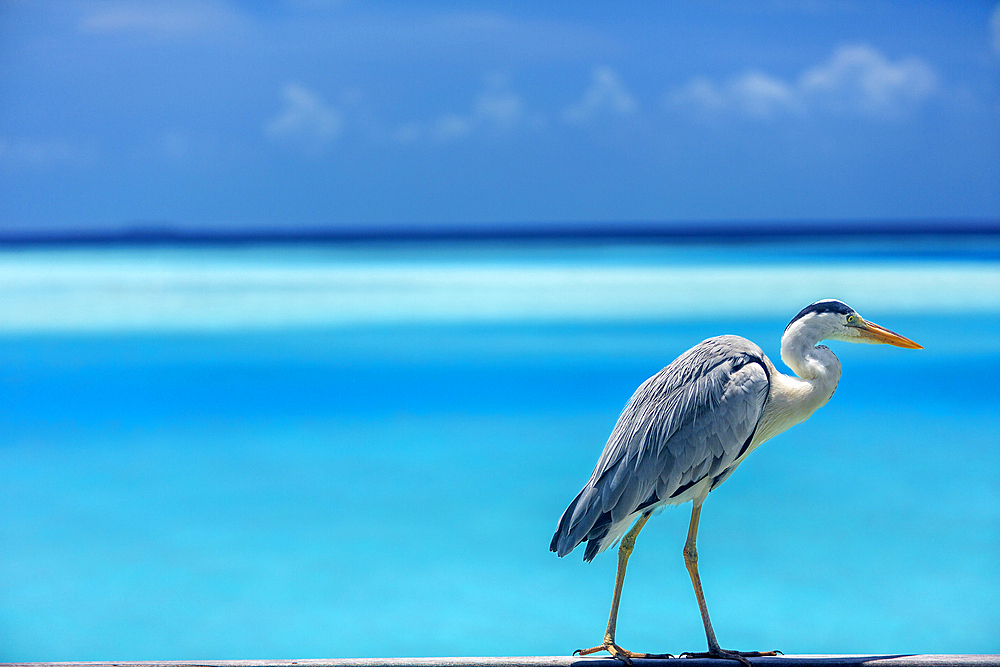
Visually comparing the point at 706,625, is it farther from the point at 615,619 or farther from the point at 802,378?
the point at 802,378

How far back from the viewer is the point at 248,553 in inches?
147

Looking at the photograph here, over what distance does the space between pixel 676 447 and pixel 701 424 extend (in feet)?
0.23

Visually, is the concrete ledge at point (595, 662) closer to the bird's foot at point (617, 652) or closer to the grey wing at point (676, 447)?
the bird's foot at point (617, 652)

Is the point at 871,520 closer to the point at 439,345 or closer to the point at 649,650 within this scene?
the point at 649,650

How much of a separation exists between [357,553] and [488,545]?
0.60m

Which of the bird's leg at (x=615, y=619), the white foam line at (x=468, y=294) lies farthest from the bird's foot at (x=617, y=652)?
the white foam line at (x=468, y=294)

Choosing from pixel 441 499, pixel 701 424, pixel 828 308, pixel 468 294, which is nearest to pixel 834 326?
pixel 828 308

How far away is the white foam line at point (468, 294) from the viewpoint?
1170 cm

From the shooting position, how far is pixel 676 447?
1.71 m

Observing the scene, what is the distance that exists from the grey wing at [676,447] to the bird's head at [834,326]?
0.35ft

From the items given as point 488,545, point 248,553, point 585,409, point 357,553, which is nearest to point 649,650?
point 488,545

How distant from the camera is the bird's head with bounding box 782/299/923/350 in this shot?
68.1 inches

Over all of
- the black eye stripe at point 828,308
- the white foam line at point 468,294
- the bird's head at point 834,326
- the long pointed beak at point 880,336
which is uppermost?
the white foam line at point 468,294

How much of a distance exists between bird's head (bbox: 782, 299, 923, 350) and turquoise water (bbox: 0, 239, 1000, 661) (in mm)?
1663
